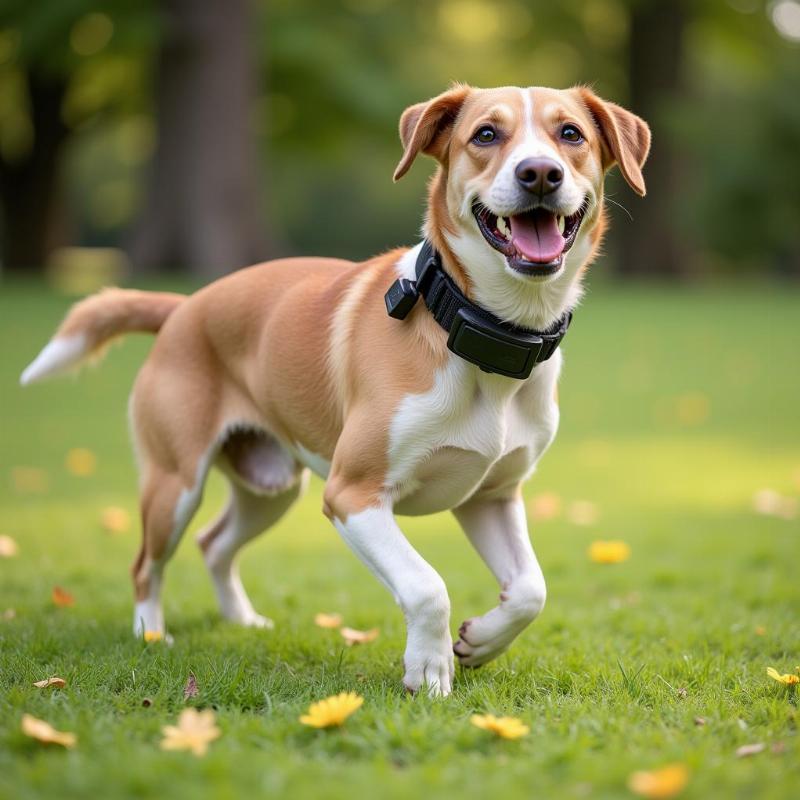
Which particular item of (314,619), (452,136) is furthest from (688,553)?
(452,136)

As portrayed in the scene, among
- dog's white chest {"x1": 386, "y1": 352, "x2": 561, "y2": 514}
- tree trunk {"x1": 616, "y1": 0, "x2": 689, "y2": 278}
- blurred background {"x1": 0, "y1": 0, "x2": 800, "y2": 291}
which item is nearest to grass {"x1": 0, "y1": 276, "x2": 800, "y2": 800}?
dog's white chest {"x1": 386, "y1": 352, "x2": 561, "y2": 514}

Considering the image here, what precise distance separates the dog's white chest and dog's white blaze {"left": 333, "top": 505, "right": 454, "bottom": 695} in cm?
18

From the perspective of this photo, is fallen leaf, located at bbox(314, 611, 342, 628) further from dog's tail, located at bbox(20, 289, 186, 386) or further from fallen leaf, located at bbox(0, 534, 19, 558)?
fallen leaf, located at bbox(0, 534, 19, 558)

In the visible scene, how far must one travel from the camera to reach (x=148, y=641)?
14.2ft

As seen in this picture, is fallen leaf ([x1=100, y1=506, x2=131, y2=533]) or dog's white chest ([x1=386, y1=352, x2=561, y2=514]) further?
fallen leaf ([x1=100, y1=506, x2=131, y2=533])

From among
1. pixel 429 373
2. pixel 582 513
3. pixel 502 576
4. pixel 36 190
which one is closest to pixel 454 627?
pixel 502 576

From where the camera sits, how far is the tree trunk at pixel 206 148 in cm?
1980

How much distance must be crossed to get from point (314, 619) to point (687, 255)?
1059 inches

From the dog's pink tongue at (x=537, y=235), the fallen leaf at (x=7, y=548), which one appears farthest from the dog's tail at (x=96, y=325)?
the dog's pink tongue at (x=537, y=235)

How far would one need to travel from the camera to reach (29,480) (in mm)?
8422

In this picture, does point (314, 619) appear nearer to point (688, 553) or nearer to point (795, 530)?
point (688, 553)

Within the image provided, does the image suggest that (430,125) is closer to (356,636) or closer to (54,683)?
(356,636)

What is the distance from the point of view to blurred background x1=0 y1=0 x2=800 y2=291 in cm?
2017

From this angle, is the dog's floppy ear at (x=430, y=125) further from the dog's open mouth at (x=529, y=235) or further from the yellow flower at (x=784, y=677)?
the yellow flower at (x=784, y=677)
